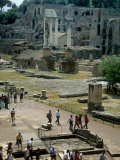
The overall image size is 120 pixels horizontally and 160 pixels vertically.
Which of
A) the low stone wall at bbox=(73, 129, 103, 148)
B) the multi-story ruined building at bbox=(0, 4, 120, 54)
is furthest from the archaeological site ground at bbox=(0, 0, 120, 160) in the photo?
the multi-story ruined building at bbox=(0, 4, 120, 54)

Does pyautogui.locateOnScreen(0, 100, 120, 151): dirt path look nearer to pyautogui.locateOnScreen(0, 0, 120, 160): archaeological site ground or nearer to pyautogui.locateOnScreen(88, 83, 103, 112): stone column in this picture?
pyautogui.locateOnScreen(0, 0, 120, 160): archaeological site ground

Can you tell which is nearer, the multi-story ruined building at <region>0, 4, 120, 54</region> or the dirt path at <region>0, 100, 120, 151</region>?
the dirt path at <region>0, 100, 120, 151</region>

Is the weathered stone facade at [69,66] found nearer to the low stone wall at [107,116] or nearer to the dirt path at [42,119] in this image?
the dirt path at [42,119]

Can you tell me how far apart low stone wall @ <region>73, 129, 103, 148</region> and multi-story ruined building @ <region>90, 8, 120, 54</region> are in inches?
2819

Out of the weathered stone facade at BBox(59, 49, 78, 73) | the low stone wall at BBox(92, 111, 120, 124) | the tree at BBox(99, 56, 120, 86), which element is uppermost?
the tree at BBox(99, 56, 120, 86)

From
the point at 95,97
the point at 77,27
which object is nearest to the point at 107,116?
the point at 95,97

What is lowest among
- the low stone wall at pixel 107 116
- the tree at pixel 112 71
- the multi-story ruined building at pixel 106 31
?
the low stone wall at pixel 107 116

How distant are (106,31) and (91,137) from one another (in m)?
76.8

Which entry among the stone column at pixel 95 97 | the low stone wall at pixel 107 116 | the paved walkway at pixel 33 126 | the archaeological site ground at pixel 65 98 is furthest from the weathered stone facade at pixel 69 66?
the low stone wall at pixel 107 116

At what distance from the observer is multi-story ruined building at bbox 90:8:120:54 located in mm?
90825

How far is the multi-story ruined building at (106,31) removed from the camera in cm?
9082

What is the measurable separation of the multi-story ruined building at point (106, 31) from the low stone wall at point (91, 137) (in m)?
71.6

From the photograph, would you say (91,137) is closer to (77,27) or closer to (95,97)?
(95,97)

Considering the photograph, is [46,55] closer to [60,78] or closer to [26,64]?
[26,64]
